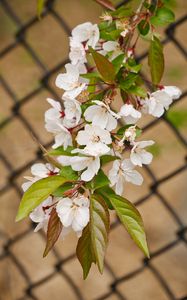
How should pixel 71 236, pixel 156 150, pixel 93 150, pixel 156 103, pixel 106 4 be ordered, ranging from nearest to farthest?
1. pixel 93 150
2. pixel 156 103
3. pixel 106 4
4. pixel 71 236
5. pixel 156 150

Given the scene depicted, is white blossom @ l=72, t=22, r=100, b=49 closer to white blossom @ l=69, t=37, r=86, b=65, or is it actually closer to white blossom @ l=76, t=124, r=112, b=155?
white blossom @ l=69, t=37, r=86, b=65

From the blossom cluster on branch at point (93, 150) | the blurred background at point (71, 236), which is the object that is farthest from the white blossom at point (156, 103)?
the blurred background at point (71, 236)

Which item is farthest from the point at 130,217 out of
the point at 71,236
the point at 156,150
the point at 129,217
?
the point at 156,150

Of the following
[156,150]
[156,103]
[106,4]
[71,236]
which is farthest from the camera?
[156,150]

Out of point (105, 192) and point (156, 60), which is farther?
point (156, 60)

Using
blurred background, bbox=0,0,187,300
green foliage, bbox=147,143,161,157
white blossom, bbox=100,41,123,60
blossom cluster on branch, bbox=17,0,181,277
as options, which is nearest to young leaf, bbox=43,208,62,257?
blossom cluster on branch, bbox=17,0,181,277

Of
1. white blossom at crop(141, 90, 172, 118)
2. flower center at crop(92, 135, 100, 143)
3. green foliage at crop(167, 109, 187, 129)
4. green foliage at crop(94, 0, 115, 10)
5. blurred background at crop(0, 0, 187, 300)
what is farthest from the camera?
green foliage at crop(167, 109, 187, 129)

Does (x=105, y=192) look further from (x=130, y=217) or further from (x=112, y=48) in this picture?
(x=112, y=48)
